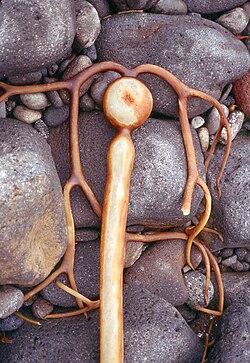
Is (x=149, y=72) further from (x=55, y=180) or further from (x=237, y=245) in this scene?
(x=237, y=245)

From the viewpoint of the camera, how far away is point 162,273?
1351mm

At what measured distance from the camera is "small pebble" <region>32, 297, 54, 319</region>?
129 centimetres

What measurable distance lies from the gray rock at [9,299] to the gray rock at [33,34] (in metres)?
0.45

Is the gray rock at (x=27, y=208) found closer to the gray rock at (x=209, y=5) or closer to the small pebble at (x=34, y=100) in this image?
the small pebble at (x=34, y=100)

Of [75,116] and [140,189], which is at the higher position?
[75,116]

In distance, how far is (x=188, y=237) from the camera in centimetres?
134

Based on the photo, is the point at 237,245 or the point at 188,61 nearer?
the point at 188,61

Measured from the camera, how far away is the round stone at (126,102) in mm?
1185

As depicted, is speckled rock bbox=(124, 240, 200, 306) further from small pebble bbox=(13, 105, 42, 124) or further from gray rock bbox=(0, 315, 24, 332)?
small pebble bbox=(13, 105, 42, 124)

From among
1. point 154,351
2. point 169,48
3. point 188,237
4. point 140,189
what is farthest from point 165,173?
point 154,351

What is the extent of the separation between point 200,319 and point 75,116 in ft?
2.04

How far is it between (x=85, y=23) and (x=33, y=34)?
0.15m

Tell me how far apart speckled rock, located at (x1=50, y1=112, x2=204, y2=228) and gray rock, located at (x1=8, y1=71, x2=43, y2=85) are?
14 cm

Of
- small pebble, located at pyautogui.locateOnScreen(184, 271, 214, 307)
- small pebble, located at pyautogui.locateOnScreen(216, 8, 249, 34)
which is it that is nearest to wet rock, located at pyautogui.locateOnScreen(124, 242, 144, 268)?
small pebble, located at pyautogui.locateOnScreen(184, 271, 214, 307)
